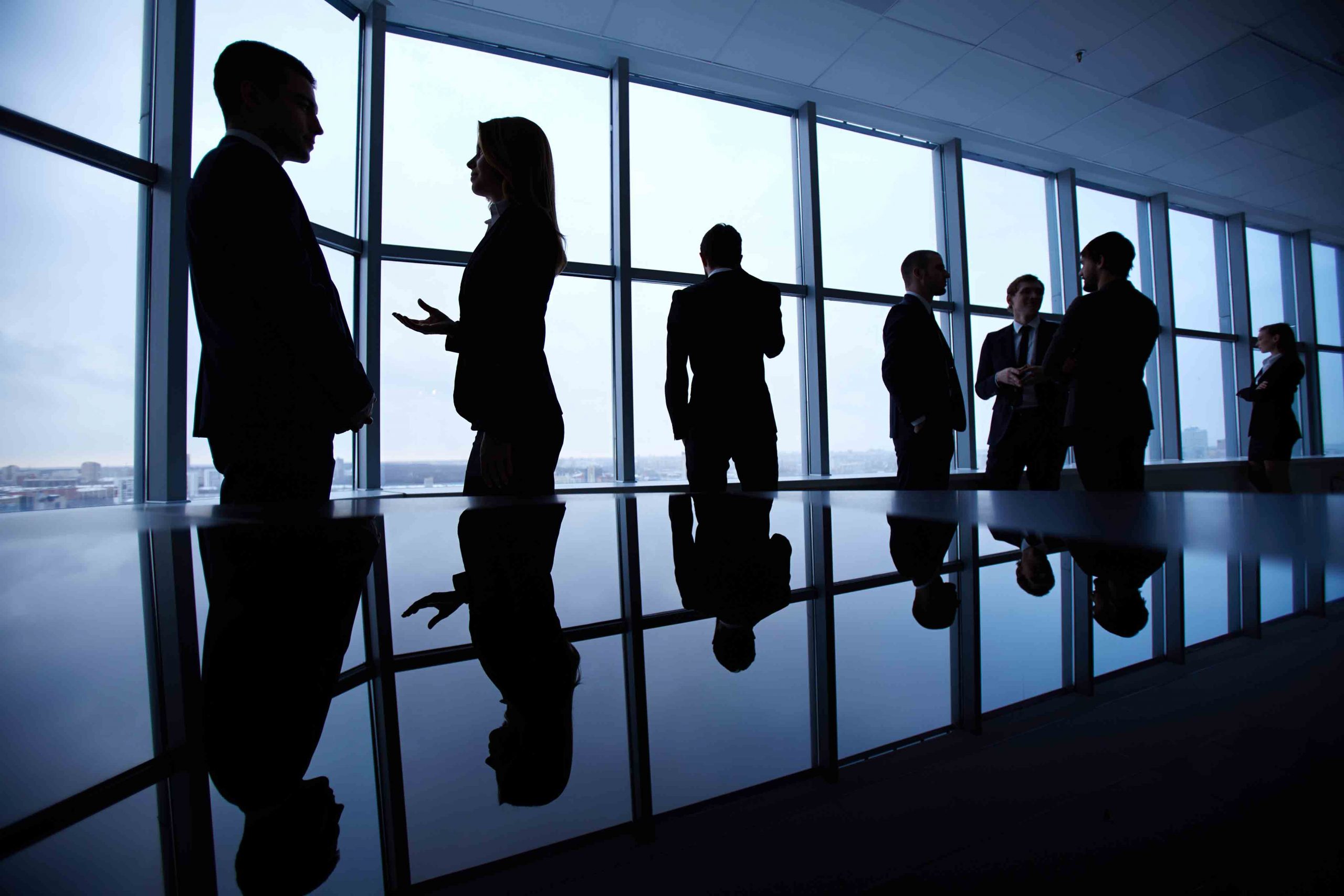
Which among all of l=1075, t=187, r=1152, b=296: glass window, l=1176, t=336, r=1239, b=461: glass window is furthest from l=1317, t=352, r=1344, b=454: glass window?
l=1075, t=187, r=1152, b=296: glass window

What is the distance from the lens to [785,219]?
14.7 ft

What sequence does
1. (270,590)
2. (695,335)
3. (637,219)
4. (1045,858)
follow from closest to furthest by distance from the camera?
1. (1045,858)
2. (270,590)
3. (695,335)
4. (637,219)

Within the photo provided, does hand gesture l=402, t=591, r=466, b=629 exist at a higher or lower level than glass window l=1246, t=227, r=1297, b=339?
lower

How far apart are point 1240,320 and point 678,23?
7373 mm

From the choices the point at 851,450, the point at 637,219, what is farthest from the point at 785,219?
the point at 851,450

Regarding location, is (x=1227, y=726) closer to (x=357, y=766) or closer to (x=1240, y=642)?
(x=1240, y=642)

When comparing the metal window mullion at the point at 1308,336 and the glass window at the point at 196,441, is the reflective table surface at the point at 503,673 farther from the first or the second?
the metal window mullion at the point at 1308,336

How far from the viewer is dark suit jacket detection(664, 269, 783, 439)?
1.89 metres

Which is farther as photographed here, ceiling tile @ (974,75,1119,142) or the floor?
ceiling tile @ (974,75,1119,142)

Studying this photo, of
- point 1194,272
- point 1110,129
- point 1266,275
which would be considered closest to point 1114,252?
point 1110,129

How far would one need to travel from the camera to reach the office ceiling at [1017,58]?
346cm

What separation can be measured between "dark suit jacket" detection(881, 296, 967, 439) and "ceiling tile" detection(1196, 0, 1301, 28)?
3.19 m

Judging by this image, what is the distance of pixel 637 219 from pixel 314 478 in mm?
3342

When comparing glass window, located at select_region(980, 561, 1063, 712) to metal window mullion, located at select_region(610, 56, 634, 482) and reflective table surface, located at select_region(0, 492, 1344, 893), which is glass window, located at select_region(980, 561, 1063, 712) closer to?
reflective table surface, located at select_region(0, 492, 1344, 893)
